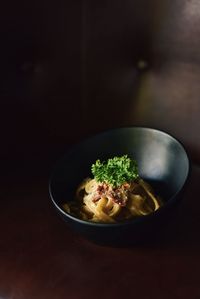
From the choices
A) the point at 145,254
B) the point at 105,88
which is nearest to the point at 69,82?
the point at 105,88

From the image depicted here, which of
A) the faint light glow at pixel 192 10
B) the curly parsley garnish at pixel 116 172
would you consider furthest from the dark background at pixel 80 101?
the curly parsley garnish at pixel 116 172

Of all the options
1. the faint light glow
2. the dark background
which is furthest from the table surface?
the faint light glow

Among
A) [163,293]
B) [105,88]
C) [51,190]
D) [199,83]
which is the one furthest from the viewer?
[105,88]

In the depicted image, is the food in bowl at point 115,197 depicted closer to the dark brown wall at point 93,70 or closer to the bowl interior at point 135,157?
the bowl interior at point 135,157

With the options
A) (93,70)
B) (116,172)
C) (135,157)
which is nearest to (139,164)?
(135,157)

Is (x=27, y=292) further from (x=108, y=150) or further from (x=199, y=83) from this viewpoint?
(x=199, y=83)
